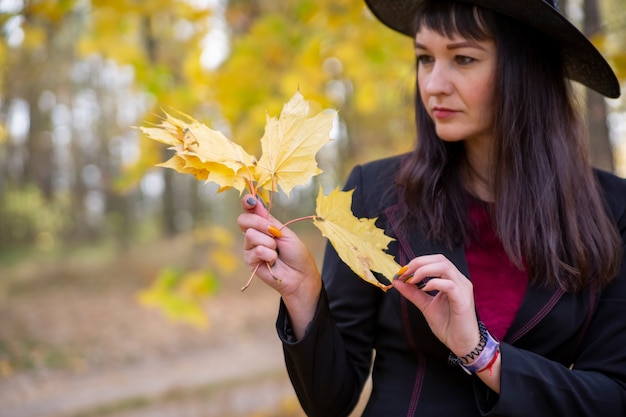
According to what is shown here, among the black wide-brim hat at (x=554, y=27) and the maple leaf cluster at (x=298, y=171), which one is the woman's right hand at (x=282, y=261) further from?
the black wide-brim hat at (x=554, y=27)

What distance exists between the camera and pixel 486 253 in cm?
179

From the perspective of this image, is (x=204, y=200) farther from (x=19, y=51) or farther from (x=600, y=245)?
(x=600, y=245)

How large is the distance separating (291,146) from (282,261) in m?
0.29

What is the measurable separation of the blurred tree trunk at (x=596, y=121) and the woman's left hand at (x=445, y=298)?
2.19 meters

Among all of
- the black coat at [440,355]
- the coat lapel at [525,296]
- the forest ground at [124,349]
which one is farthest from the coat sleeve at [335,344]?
the forest ground at [124,349]

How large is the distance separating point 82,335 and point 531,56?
8442 millimetres

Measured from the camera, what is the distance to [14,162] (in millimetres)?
15594

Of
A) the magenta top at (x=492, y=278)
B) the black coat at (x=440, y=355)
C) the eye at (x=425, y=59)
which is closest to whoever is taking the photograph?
the black coat at (x=440, y=355)

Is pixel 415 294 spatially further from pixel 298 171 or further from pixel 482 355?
pixel 298 171

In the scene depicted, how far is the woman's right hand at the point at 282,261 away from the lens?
56.4 inches

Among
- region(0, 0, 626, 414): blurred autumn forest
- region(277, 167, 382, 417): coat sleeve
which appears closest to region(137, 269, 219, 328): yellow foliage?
region(0, 0, 626, 414): blurred autumn forest

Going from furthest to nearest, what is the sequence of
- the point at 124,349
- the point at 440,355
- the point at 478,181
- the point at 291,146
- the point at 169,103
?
the point at 124,349 → the point at 169,103 → the point at 478,181 → the point at 440,355 → the point at 291,146

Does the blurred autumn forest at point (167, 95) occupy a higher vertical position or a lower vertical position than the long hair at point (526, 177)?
higher

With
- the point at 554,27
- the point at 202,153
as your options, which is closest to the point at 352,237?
the point at 202,153
